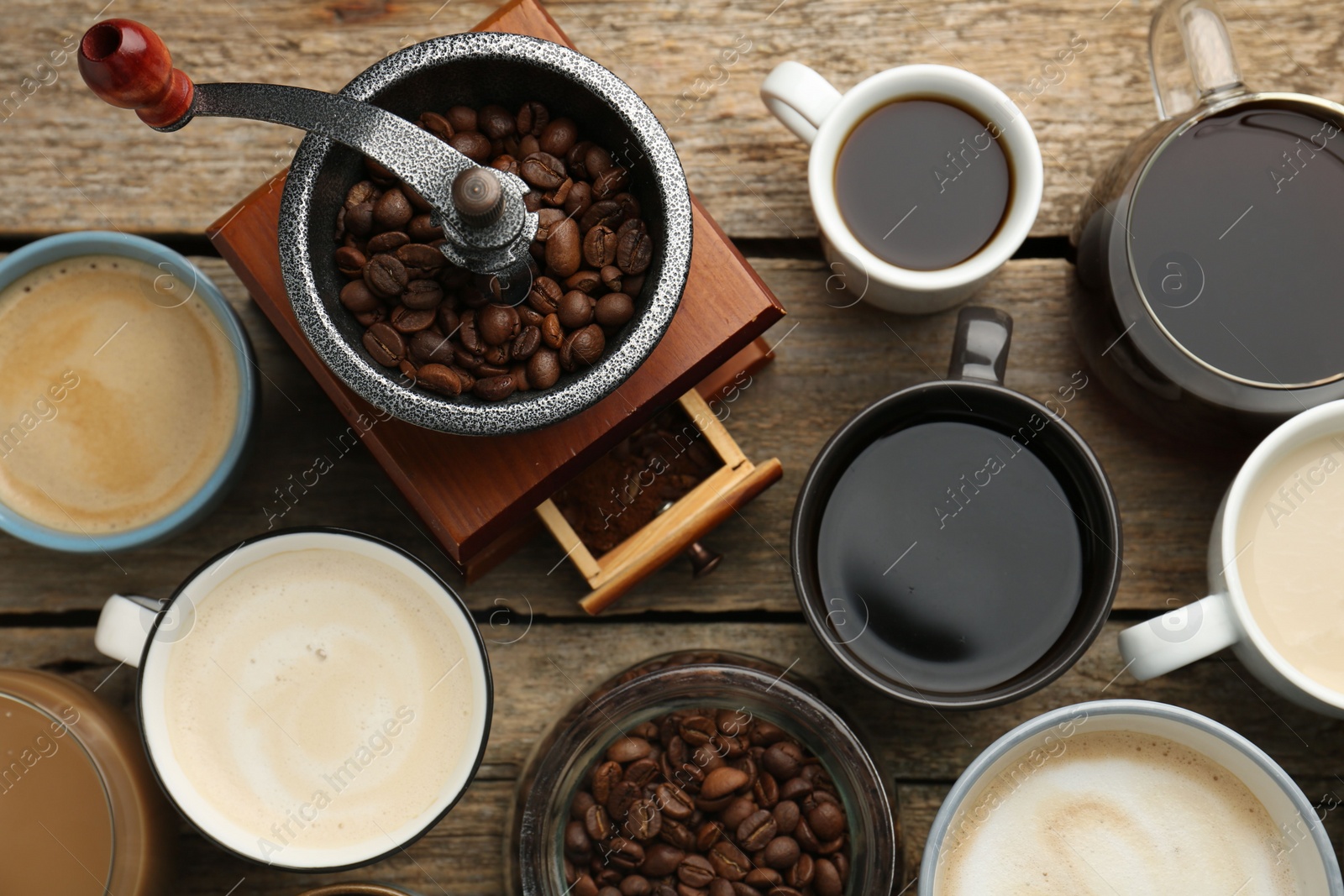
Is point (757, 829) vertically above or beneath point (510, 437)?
beneath

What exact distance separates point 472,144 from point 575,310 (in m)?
0.16

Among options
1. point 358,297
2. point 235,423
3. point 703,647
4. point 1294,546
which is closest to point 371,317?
point 358,297

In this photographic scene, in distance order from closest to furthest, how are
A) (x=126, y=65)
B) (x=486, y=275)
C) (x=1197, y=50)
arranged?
(x=126, y=65) < (x=486, y=275) < (x=1197, y=50)

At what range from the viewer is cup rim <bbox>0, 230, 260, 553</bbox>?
2.97 ft

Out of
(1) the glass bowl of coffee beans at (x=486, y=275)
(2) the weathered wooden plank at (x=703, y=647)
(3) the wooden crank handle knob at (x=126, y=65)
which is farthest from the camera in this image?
(2) the weathered wooden plank at (x=703, y=647)

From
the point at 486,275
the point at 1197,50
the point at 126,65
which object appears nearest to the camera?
the point at 126,65

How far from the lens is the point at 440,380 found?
2.54 feet

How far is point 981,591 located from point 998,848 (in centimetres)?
23

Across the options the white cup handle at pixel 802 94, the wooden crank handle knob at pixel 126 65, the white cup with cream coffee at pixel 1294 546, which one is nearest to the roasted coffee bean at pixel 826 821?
the white cup with cream coffee at pixel 1294 546

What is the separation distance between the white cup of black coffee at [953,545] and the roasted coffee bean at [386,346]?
0.38 metres

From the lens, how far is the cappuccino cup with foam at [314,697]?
2.99ft

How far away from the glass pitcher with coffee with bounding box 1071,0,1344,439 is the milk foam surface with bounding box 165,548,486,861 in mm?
688

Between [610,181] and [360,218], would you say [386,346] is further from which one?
[610,181]

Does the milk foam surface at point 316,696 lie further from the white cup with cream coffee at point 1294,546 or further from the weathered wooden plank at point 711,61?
the white cup with cream coffee at point 1294,546
